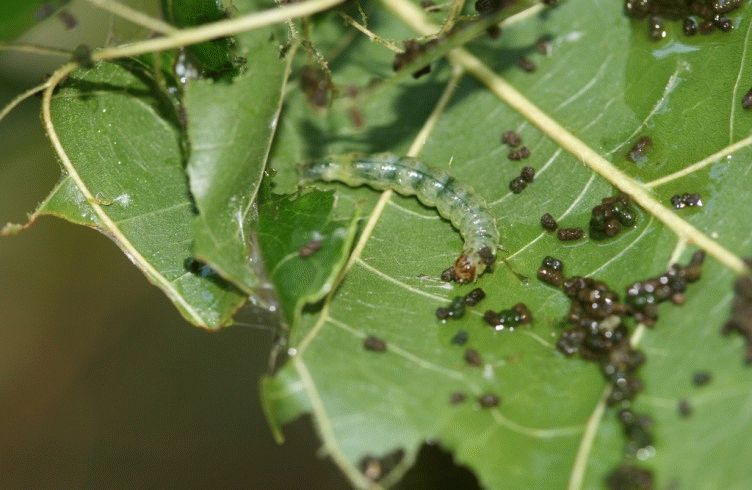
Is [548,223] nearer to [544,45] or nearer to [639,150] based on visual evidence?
[639,150]

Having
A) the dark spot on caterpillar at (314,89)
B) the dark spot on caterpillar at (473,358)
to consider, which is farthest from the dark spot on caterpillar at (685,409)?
the dark spot on caterpillar at (314,89)

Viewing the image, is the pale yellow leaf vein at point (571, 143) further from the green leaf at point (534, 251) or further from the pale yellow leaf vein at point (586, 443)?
the pale yellow leaf vein at point (586, 443)

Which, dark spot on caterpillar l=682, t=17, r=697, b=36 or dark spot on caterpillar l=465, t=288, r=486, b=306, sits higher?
dark spot on caterpillar l=682, t=17, r=697, b=36

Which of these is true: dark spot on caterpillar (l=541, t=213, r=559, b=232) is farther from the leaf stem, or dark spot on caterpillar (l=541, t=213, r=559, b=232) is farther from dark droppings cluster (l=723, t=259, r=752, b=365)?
the leaf stem

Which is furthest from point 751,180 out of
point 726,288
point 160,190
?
point 160,190

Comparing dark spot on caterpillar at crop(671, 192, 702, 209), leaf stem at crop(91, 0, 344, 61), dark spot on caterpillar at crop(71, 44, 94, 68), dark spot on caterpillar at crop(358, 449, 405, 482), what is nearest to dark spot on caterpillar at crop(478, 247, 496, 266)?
dark spot on caterpillar at crop(671, 192, 702, 209)
